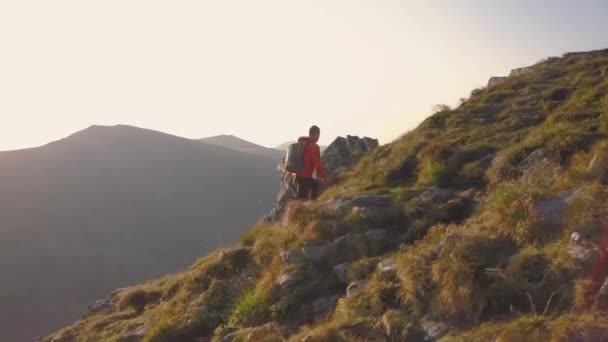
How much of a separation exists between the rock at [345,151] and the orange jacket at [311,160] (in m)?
4.68

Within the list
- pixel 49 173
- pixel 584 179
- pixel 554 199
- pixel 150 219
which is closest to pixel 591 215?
pixel 554 199

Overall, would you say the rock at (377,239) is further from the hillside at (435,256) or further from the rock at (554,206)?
the rock at (554,206)

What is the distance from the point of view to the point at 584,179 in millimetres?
9406

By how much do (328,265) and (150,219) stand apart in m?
105

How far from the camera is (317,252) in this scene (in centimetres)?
1100

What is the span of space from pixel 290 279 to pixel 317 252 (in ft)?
2.85

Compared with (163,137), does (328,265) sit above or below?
below

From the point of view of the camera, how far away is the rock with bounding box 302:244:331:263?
10.9m

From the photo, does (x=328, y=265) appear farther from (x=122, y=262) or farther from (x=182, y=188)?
(x=182, y=188)

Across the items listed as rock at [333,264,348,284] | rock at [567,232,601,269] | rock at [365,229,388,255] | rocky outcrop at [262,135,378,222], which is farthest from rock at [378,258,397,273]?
rocky outcrop at [262,135,378,222]

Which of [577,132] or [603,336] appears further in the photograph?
[577,132]

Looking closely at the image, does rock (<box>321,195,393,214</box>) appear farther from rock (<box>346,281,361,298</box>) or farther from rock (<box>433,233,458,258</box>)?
rock (<box>433,233,458,258</box>)

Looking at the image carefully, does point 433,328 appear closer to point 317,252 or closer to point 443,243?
point 443,243

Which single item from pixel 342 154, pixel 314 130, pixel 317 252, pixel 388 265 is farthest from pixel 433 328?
pixel 342 154
